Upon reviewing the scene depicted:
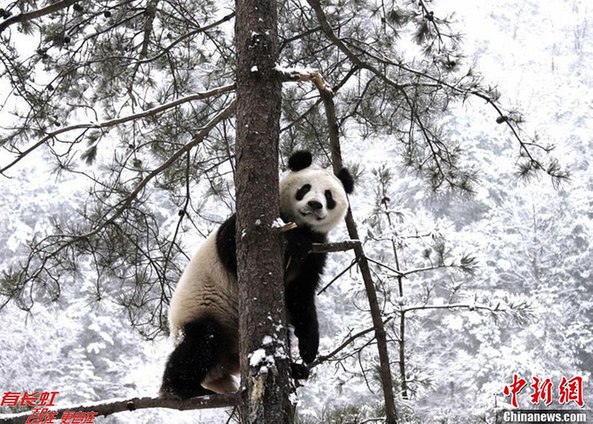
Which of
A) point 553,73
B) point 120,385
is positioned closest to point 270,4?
point 120,385

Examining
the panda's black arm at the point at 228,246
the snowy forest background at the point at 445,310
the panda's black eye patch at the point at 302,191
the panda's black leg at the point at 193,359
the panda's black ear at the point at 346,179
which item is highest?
the snowy forest background at the point at 445,310

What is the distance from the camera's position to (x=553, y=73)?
25.9 meters

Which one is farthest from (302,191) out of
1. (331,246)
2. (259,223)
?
(259,223)

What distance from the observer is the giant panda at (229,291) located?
2.40m

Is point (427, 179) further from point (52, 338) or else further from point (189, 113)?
point (52, 338)

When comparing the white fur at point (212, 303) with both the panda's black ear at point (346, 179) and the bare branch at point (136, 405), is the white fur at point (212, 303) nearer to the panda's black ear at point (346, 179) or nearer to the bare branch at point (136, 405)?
the bare branch at point (136, 405)

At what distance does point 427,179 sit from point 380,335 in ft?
4.88

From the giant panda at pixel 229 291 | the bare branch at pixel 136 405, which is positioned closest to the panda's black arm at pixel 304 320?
the giant panda at pixel 229 291

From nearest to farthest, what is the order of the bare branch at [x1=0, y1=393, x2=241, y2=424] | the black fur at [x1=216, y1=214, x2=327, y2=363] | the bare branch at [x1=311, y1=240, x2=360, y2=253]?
the bare branch at [x1=0, y1=393, x2=241, y2=424] < the bare branch at [x1=311, y1=240, x2=360, y2=253] < the black fur at [x1=216, y1=214, x2=327, y2=363]

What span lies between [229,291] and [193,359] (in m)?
0.39

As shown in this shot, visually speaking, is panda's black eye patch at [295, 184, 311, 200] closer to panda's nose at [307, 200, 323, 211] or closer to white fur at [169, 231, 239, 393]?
panda's nose at [307, 200, 323, 211]

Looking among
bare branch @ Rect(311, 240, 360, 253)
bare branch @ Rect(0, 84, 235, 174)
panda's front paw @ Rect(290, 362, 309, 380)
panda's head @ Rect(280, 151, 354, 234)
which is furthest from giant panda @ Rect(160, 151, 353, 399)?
bare branch @ Rect(0, 84, 235, 174)

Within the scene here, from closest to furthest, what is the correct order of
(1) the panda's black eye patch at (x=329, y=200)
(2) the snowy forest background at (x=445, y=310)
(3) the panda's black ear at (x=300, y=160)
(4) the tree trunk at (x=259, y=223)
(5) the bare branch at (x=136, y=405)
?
(4) the tree trunk at (x=259, y=223), (5) the bare branch at (x=136, y=405), (1) the panda's black eye patch at (x=329, y=200), (3) the panda's black ear at (x=300, y=160), (2) the snowy forest background at (x=445, y=310)

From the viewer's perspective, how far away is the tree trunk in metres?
1.78
